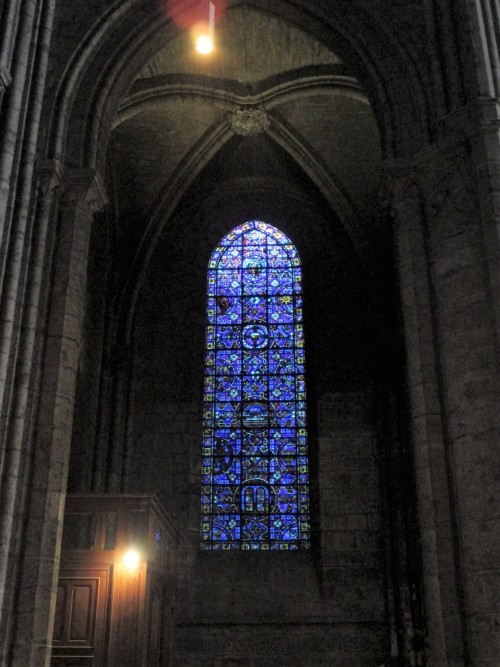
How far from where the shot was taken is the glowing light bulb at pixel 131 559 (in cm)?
Answer: 927

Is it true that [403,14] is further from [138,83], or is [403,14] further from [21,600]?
[21,600]

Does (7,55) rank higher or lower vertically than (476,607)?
higher

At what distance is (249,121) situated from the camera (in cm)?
1420

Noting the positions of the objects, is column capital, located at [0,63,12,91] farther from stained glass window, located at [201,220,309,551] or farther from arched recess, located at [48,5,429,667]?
stained glass window, located at [201,220,309,551]

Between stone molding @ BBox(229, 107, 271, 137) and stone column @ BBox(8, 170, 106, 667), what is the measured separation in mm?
5154

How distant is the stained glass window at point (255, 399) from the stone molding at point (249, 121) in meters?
2.18

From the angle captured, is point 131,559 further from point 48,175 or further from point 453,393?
point 48,175

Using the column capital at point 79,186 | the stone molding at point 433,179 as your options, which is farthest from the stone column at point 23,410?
the stone molding at point 433,179

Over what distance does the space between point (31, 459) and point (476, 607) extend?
166 inches

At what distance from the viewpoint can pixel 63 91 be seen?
31.6ft

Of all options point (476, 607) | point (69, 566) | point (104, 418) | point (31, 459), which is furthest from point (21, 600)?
point (104, 418)

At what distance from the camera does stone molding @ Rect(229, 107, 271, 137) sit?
45.9ft

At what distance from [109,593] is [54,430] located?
233cm

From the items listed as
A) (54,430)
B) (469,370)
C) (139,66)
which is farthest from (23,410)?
(139,66)
